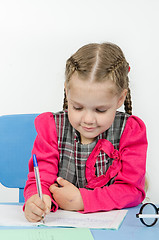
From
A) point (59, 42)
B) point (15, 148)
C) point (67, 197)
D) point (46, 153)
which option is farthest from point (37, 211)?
point (59, 42)

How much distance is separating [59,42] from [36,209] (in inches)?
45.1

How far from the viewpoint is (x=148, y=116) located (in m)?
2.00

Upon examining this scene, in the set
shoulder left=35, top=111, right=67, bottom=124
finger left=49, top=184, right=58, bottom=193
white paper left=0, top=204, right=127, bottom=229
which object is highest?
shoulder left=35, top=111, right=67, bottom=124

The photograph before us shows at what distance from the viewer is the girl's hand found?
3.21 feet

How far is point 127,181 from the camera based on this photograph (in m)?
1.18

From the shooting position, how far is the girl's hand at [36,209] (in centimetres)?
98

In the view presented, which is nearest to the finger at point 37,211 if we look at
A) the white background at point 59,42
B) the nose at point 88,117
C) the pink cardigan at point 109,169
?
the pink cardigan at point 109,169

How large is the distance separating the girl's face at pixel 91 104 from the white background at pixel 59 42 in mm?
853

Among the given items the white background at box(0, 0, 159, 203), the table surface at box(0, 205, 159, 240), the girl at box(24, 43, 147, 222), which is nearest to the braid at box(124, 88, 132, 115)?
the girl at box(24, 43, 147, 222)

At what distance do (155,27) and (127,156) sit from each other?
1.00 meters

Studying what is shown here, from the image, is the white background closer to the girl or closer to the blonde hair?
the girl

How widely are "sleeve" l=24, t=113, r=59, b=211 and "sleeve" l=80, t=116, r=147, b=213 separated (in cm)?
12

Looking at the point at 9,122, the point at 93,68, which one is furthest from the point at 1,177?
the point at 93,68

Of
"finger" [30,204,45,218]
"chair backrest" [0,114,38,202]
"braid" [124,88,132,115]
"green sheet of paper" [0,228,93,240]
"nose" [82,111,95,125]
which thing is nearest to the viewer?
"green sheet of paper" [0,228,93,240]
